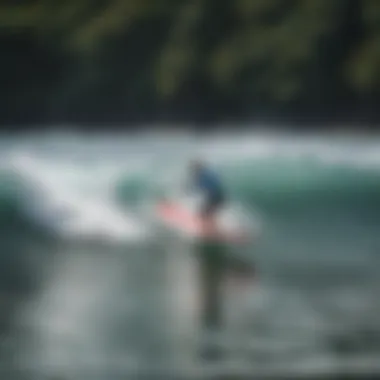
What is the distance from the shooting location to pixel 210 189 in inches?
194

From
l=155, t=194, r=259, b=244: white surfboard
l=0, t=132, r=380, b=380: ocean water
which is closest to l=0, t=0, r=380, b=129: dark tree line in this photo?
l=0, t=132, r=380, b=380: ocean water

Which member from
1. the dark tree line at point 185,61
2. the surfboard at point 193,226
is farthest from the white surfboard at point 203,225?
the dark tree line at point 185,61

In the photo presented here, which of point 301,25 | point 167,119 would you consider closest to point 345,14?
point 301,25

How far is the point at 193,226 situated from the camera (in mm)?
4926

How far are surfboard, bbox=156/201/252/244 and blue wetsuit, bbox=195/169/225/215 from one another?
0.03 metres

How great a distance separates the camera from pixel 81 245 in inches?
194

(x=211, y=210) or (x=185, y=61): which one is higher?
(x=185, y=61)

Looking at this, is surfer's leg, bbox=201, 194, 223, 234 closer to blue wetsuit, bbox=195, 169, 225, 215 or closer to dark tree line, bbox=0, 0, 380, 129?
blue wetsuit, bbox=195, 169, 225, 215

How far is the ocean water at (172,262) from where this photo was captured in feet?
16.1

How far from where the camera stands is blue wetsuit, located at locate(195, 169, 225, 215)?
492 cm

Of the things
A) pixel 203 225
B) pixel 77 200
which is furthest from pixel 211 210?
pixel 77 200

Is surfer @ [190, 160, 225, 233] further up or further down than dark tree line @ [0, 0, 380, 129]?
further down

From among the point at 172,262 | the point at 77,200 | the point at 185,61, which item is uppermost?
the point at 185,61

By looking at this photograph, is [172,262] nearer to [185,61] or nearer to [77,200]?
[77,200]
